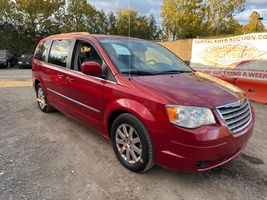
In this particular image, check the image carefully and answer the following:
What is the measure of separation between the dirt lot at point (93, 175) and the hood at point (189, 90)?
1.02 metres

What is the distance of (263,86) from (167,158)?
5598 mm

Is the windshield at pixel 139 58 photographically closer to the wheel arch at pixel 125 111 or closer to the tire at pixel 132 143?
the wheel arch at pixel 125 111

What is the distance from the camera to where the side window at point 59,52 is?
14.3ft

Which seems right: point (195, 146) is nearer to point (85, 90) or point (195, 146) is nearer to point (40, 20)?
point (85, 90)

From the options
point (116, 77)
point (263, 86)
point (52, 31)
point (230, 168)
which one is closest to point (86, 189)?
point (116, 77)

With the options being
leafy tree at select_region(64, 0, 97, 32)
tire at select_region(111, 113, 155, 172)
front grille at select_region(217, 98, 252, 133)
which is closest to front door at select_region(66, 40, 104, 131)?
tire at select_region(111, 113, 155, 172)

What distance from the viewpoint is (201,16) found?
29.3m

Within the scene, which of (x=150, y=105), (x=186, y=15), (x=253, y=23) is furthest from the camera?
(x=253, y=23)

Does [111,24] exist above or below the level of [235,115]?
above

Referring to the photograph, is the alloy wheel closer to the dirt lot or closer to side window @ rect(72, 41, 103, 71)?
the dirt lot

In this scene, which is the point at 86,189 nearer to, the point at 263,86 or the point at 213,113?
the point at 213,113

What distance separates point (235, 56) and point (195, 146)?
744 cm

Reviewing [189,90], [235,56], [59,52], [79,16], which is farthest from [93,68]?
[79,16]

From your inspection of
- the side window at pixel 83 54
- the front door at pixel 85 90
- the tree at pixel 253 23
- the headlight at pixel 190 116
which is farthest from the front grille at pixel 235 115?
the tree at pixel 253 23
